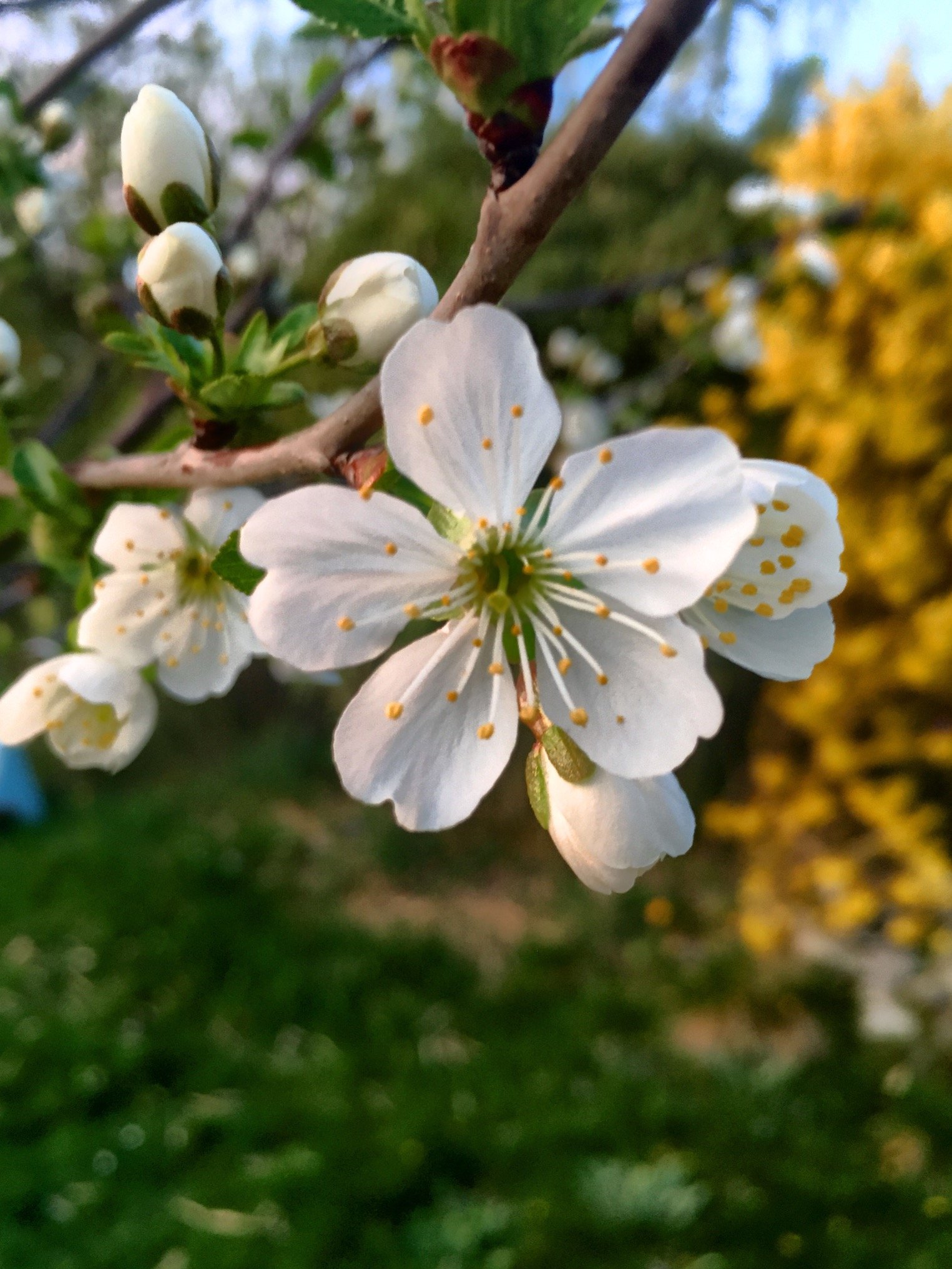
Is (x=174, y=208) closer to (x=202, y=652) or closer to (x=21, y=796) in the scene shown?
(x=202, y=652)

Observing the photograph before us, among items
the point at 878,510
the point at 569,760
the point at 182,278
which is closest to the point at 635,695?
the point at 569,760

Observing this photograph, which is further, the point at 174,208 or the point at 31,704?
the point at 31,704

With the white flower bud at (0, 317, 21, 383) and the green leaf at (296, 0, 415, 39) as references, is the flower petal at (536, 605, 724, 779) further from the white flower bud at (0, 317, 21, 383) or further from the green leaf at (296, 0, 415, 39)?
the white flower bud at (0, 317, 21, 383)

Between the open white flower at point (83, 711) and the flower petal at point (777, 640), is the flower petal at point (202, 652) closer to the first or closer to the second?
the open white flower at point (83, 711)

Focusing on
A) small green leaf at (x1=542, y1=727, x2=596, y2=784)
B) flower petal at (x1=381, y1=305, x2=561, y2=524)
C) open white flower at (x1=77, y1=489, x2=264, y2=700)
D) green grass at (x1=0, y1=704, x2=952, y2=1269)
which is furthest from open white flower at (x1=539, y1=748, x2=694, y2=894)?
green grass at (x1=0, y1=704, x2=952, y2=1269)

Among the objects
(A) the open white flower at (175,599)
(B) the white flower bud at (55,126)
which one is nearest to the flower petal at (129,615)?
(A) the open white flower at (175,599)

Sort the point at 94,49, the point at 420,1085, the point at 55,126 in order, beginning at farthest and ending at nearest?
the point at 420,1085 → the point at 55,126 → the point at 94,49

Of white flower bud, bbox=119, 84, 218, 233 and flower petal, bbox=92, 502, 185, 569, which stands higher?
white flower bud, bbox=119, 84, 218, 233

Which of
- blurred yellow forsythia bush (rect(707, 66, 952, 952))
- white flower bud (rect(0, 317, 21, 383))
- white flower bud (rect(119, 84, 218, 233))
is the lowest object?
blurred yellow forsythia bush (rect(707, 66, 952, 952))
